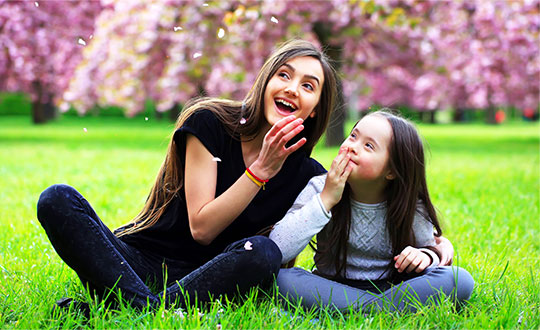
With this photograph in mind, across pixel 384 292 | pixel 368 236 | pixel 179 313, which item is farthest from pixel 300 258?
pixel 179 313

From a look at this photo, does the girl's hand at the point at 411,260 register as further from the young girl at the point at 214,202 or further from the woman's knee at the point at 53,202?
the woman's knee at the point at 53,202

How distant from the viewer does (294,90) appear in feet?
7.93

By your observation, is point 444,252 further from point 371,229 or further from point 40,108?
point 40,108

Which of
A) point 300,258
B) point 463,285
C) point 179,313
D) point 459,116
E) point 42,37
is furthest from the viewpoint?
point 459,116

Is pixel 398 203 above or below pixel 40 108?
above

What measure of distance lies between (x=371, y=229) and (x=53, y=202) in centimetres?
128

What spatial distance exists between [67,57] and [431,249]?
1425 cm

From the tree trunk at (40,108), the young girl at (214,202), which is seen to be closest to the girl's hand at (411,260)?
the young girl at (214,202)

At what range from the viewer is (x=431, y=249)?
248cm

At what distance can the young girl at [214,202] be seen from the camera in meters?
2.11

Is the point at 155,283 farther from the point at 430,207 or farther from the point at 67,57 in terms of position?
the point at 67,57

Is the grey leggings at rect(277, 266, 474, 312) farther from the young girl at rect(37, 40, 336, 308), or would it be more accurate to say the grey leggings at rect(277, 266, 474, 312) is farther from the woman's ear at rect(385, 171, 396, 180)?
the woman's ear at rect(385, 171, 396, 180)

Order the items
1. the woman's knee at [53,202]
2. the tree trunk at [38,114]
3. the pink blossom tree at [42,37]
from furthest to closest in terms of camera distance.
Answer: the tree trunk at [38,114] < the pink blossom tree at [42,37] < the woman's knee at [53,202]

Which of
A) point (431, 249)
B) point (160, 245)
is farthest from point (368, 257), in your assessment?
point (160, 245)
